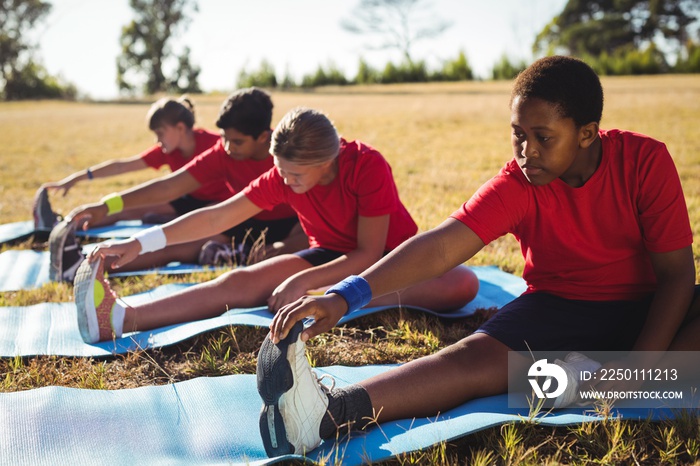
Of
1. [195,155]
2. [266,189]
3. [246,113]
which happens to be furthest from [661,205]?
[195,155]

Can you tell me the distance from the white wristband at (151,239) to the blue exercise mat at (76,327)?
431 millimetres

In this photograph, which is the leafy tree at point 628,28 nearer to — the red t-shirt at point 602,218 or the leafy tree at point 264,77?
the leafy tree at point 264,77

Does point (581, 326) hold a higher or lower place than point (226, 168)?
lower

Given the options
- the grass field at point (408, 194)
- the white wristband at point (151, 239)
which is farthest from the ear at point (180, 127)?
the white wristband at point (151, 239)

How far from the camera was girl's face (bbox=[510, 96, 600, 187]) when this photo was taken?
2.28 meters

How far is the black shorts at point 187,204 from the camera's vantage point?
5.49 m

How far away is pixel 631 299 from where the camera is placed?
103 inches

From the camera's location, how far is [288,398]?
2.08 metres

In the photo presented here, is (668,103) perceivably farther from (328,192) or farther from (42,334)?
(42,334)

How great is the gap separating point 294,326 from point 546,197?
111 cm

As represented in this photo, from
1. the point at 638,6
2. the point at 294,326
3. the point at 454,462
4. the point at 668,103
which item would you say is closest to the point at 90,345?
the point at 294,326

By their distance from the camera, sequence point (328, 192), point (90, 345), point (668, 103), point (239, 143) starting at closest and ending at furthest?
point (90, 345), point (328, 192), point (239, 143), point (668, 103)

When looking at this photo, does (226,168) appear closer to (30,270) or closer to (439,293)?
(30,270)

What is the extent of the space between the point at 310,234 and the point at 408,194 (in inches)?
134
